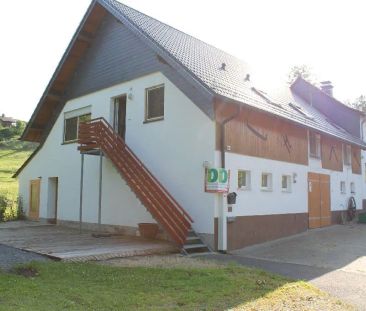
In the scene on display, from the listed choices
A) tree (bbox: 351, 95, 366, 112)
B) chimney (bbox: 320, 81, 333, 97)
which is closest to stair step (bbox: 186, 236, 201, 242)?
chimney (bbox: 320, 81, 333, 97)

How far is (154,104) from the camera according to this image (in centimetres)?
1495

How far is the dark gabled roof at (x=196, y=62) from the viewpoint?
12930 millimetres

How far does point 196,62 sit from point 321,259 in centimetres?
741

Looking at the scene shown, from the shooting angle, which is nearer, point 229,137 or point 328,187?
point 229,137

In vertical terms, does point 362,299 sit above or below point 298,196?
below

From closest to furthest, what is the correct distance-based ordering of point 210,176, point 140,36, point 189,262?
point 189,262 → point 210,176 → point 140,36

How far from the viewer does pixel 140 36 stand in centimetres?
1488

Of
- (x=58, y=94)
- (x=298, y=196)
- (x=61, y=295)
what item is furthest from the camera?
(x=58, y=94)

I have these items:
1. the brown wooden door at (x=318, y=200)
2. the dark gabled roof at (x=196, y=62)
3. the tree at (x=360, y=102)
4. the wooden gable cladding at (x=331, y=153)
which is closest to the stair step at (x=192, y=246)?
the dark gabled roof at (x=196, y=62)

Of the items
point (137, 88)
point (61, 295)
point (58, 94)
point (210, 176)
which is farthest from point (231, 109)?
point (58, 94)

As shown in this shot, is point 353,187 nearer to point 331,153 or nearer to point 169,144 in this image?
point 331,153

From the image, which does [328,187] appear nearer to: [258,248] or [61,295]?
[258,248]

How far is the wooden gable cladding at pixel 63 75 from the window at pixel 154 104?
15.8ft

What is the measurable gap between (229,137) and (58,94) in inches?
411
